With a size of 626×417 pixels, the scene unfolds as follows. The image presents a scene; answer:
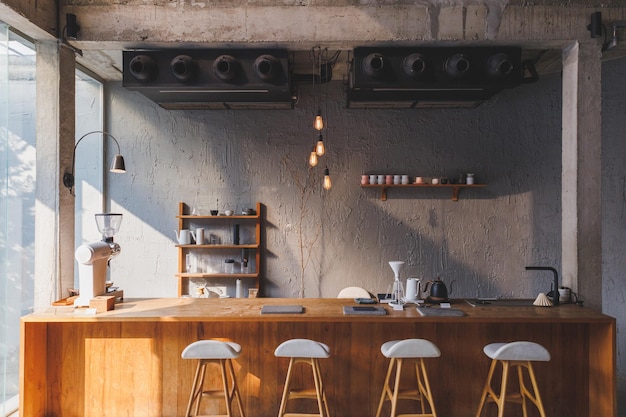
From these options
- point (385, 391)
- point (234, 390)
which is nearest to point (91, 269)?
point (234, 390)

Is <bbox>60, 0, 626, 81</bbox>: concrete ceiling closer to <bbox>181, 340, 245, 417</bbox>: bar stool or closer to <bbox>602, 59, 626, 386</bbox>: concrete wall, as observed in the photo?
<bbox>602, 59, 626, 386</bbox>: concrete wall

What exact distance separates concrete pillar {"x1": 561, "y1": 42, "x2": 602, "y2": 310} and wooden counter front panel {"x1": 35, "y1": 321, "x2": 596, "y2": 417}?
521 millimetres

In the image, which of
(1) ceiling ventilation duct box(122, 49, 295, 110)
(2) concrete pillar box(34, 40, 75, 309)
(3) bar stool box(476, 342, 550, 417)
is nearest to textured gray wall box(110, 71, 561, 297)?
(1) ceiling ventilation duct box(122, 49, 295, 110)

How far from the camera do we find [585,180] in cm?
364

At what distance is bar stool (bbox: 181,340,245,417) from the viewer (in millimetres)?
2818

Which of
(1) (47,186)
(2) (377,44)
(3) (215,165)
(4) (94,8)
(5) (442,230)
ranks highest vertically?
(4) (94,8)

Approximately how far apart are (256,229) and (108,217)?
79.2 inches

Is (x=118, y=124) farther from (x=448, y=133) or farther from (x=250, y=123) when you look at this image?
(x=448, y=133)

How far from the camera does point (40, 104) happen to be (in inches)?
142

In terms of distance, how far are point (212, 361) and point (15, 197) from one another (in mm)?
2287

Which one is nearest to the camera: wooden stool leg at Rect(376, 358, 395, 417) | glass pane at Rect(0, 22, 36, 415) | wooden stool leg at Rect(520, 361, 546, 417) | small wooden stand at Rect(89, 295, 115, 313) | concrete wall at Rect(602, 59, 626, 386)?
wooden stool leg at Rect(520, 361, 546, 417)

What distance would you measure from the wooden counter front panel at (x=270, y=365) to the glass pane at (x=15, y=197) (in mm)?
537

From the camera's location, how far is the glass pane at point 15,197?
3.46 m

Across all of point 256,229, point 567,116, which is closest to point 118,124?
point 256,229
